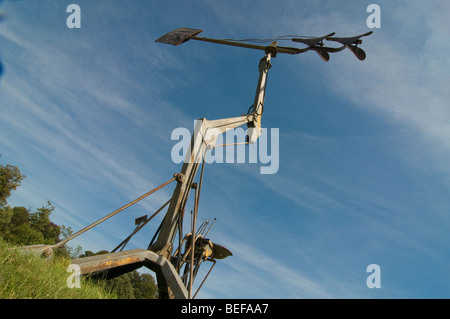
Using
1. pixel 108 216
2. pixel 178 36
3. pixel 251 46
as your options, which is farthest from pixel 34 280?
pixel 251 46

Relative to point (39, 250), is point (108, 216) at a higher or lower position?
higher

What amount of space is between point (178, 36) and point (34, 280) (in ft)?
31.5

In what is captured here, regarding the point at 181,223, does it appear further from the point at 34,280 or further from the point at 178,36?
the point at 178,36

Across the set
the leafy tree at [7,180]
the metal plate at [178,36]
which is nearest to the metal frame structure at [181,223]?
the metal plate at [178,36]

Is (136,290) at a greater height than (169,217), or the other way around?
(169,217)

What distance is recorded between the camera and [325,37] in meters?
11.4

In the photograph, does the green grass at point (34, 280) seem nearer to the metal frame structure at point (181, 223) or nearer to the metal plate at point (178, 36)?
the metal frame structure at point (181, 223)

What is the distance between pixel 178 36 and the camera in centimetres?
1160

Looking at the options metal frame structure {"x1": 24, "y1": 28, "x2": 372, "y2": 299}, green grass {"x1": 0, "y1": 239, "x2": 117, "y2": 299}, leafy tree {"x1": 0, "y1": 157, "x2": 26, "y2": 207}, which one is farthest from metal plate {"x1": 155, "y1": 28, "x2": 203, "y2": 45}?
leafy tree {"x1": 0, "y1": 157, "x2": 26, "y2": 207}

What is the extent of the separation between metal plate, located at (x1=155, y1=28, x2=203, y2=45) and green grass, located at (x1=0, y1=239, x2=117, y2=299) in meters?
8.64

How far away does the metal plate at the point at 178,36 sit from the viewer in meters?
11.4
